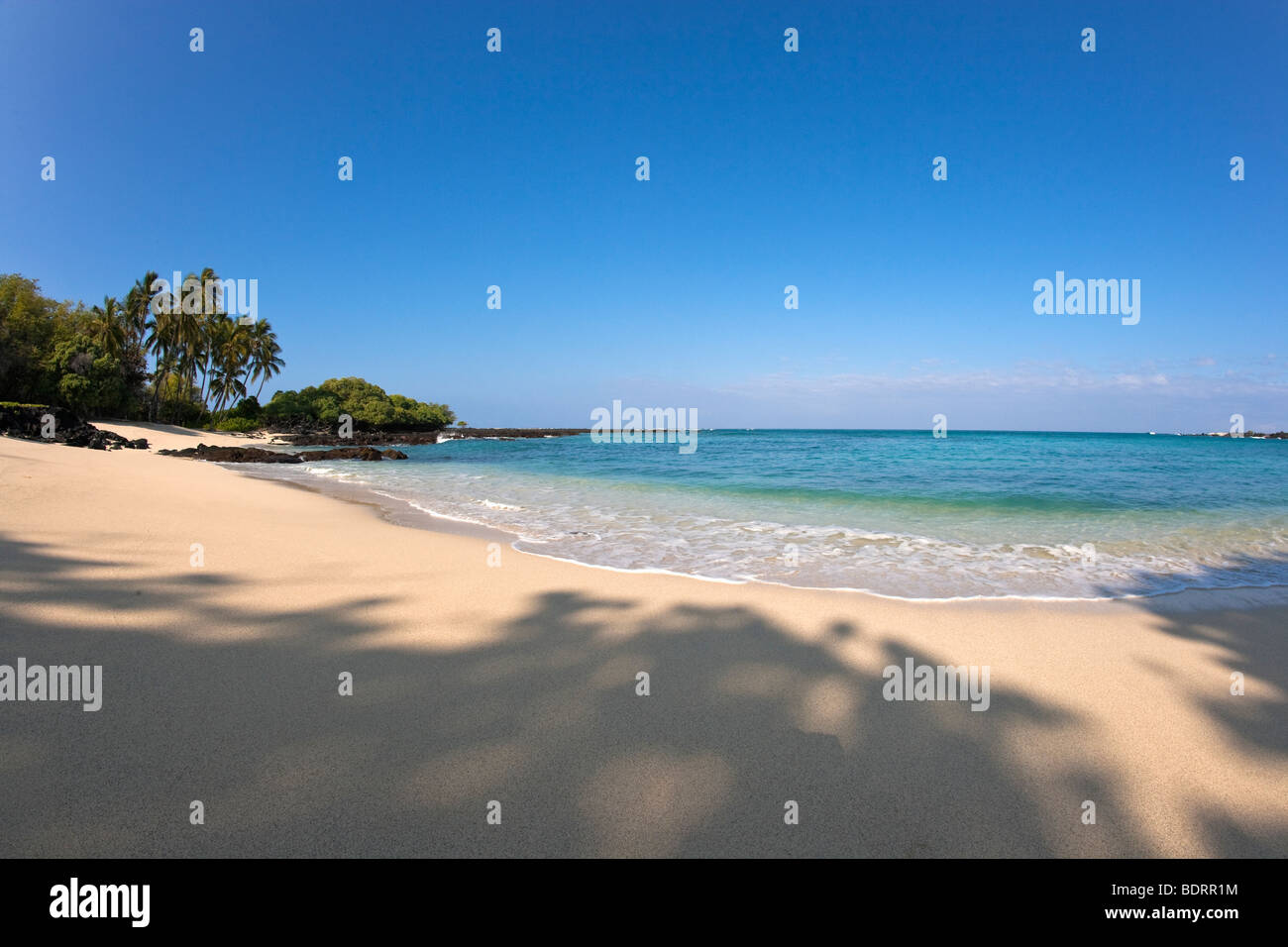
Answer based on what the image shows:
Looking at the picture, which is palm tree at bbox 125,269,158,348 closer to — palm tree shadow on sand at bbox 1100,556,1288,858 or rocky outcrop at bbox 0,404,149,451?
rocky outcrop at bbox 0,404,149,451

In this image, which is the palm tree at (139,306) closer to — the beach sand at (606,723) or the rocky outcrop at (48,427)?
the rocky outcrop at (48,427)

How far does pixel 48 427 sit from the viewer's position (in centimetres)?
2130

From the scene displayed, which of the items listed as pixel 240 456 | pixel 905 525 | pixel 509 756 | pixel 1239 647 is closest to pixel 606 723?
pixel 509 756

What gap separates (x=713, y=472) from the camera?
73.9 ft

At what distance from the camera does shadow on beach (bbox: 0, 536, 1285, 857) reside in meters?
2.09

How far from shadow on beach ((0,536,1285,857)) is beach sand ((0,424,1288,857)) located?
0.05ft

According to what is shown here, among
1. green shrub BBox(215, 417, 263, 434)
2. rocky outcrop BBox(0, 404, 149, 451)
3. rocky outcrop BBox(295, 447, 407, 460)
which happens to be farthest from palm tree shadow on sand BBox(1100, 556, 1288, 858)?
green shrub BBox(215, 417, 263, 434)

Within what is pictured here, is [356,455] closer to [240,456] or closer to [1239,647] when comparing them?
[240,456]

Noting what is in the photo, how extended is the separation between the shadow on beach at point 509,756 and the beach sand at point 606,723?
14 millimetres

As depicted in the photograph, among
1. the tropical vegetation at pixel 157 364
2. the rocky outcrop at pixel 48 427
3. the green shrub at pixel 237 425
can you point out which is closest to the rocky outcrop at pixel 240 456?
the rocky outcrop at pixel 48 427

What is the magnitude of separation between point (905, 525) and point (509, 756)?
9.47 metres

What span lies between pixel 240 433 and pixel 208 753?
58.1 m
